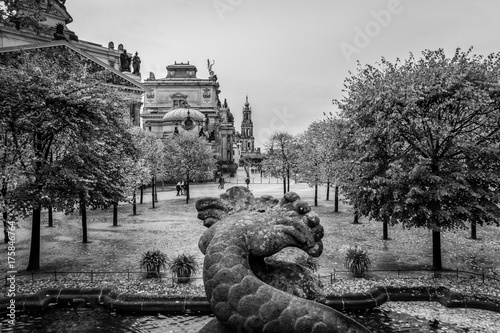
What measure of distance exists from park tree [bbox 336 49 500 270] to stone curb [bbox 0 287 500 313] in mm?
3198

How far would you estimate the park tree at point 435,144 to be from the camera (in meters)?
16.1

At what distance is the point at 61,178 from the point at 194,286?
24.1ft

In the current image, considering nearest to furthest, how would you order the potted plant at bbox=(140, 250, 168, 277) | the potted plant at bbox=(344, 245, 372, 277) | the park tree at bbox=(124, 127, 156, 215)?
the potted plant at bbox=(344, 245, 372, 277)
the potted plant at bbox=(140, 250, 168, 277)
the park tree at bbox=(124, 127, 156, 215)

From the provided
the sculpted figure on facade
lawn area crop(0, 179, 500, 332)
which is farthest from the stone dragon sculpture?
the sculpted figure on facade

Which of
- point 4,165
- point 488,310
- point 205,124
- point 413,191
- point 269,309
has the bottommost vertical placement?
point 488,310

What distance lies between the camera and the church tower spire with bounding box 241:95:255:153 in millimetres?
180938

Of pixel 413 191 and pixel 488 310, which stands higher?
pixel 413 191

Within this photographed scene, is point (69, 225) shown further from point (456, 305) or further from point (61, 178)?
point (456, 305)

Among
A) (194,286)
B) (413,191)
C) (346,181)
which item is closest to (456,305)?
(413,191)

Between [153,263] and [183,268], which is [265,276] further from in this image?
[153,263]

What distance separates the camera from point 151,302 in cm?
1360

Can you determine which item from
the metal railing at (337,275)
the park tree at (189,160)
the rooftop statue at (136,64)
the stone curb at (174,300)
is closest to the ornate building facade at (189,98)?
the rooftop statue at (136,64)

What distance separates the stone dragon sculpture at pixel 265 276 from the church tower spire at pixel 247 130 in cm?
17058

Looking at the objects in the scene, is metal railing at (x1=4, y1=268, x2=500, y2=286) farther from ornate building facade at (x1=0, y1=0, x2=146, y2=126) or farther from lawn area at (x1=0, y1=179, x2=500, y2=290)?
ornate building facade at (x1=0, y1=0, x2=146, y2=126)
